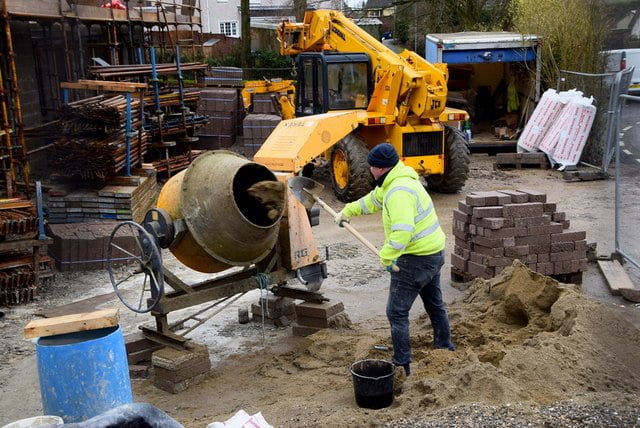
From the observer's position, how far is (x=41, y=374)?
4.58 metres

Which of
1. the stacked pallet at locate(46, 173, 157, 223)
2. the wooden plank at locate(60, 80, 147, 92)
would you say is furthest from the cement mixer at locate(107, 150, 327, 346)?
the wooden plank at locate(60, 80, 147, 92)

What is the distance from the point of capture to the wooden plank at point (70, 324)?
4.54 m

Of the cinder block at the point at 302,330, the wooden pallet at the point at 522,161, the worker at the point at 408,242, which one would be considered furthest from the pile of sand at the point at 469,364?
the wooden pallet at the point at 522,161

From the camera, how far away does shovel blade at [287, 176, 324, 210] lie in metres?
6.76

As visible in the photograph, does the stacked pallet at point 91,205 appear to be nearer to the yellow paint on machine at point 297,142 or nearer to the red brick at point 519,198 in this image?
the yellow paint on machine at point 297,142

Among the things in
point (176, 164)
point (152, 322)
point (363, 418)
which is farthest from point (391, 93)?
point (363, 418)

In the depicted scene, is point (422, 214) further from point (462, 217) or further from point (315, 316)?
point (462, 217)

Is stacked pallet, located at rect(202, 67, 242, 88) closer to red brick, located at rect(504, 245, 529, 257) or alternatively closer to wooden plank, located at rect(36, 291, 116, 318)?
wooden plank, located at rect(36, 291, 116, 318)

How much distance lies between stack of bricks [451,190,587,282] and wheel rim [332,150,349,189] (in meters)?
4.41

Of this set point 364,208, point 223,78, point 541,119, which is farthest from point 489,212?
point 223,78

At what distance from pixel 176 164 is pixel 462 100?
7910mm

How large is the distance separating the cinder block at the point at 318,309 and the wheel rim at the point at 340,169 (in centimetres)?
530

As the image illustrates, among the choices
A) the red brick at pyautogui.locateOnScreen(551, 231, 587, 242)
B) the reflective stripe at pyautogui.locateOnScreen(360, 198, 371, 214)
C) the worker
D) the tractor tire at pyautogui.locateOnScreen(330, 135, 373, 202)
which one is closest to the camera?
the worker

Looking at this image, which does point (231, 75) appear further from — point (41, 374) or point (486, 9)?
point (41, 374)
